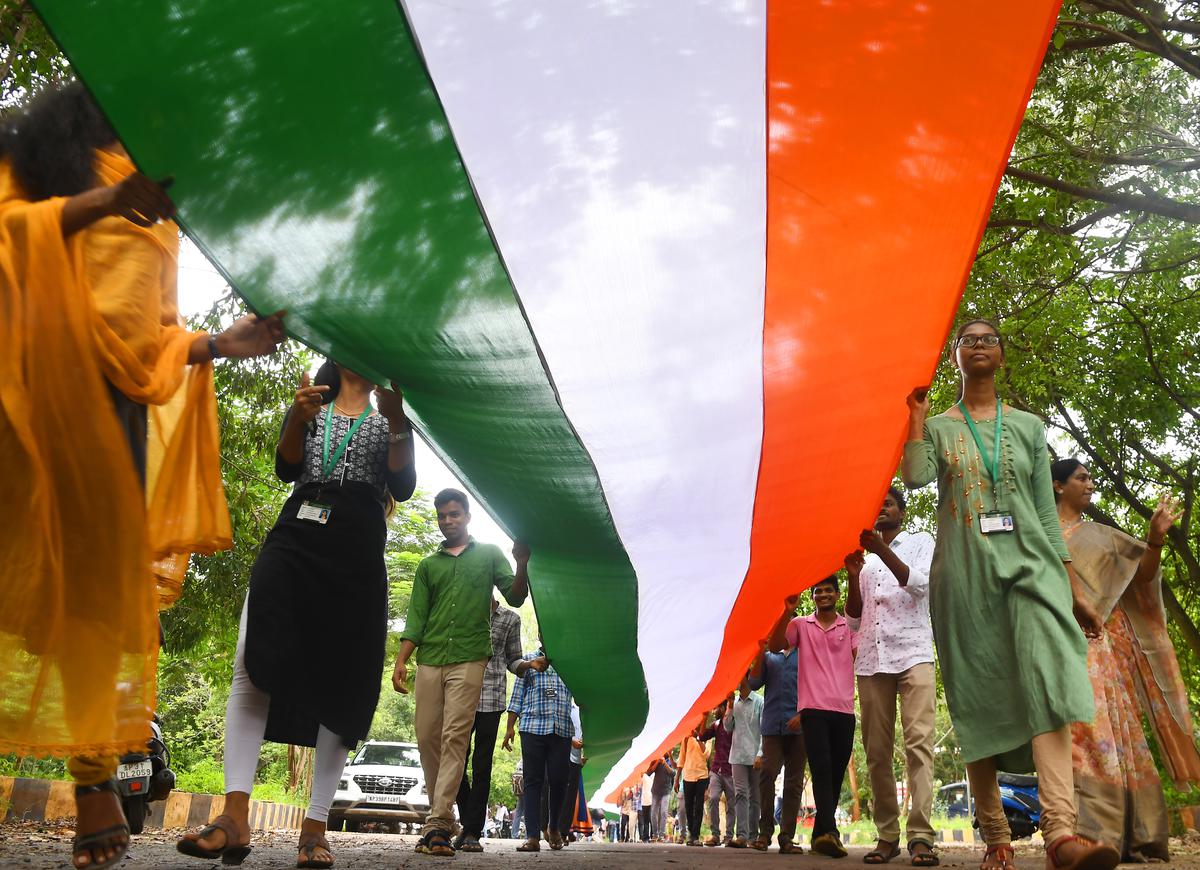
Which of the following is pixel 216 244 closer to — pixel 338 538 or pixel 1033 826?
pixel 338 538

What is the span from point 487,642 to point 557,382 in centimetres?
259

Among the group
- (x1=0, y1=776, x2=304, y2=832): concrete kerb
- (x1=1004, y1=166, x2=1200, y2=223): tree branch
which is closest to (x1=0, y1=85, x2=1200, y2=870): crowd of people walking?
(x1=1004, y1=166, x2=1200, y2=223): tree branch

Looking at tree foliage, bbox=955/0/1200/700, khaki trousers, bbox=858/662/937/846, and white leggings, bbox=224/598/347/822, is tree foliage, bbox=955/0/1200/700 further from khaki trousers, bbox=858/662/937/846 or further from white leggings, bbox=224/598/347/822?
white leggings, bbox=224/598/347/822

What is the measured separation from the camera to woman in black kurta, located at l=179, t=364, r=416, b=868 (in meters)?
3.61

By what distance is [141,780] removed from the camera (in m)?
4.96

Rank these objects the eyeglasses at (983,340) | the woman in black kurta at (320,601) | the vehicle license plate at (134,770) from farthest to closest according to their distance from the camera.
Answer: the vehicle license plate at (134,770) < the eyeglasses at (983,340) < the woman in black kurta at (320,601)

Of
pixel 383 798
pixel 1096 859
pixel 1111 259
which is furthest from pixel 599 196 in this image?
pixel 383 798

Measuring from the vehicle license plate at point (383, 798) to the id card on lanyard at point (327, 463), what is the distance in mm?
9577

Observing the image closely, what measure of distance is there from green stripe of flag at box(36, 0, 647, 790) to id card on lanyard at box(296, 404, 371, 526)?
34 cm

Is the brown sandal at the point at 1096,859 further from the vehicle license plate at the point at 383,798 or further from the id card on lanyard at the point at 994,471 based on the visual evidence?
the vehicle license plate at the point at 383,798

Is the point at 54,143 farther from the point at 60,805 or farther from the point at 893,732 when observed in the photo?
the point at 60,805

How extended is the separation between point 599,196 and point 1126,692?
378 cm

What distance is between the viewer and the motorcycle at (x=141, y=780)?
192 inches

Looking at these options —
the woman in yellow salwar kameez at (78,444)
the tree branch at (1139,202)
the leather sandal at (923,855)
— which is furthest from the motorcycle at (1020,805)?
the woman in yellow salwar kameez at (78,444)
